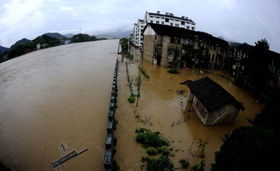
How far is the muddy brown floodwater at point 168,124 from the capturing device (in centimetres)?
867

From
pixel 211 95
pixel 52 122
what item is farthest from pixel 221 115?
pixel 52 122

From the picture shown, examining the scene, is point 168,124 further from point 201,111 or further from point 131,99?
point 131,99

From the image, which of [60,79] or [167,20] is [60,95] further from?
[167,20]

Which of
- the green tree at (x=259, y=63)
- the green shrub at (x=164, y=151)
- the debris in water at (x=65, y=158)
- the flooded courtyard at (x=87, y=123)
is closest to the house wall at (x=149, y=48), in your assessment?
the flooded courtyard at (x=87, y=123)

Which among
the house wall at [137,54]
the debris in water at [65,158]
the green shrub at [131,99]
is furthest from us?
the house wall at [137,54]

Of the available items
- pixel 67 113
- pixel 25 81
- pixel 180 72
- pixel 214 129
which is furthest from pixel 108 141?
pixel 180 72

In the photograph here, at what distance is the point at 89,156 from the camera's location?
27.1 feet

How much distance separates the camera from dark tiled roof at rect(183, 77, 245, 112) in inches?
429

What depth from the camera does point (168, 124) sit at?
38.1 feet

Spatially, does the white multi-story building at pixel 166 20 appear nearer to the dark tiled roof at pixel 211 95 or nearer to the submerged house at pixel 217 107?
the dark tiled roof at pixel 211 95

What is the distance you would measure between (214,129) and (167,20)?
53746mm

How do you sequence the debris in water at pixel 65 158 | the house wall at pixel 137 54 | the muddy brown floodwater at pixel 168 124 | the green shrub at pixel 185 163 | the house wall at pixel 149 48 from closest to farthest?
the debris in water at pixel 65 158
the green shrub at pixel 185 163
the muddy brown floodwater at pixel 168 124
the house wall at pixel 149 48
the house wall at pixel 137 54

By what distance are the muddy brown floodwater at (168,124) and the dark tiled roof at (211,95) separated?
1.80 metres

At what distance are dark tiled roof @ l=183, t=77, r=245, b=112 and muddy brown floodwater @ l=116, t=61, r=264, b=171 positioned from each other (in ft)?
5.90
